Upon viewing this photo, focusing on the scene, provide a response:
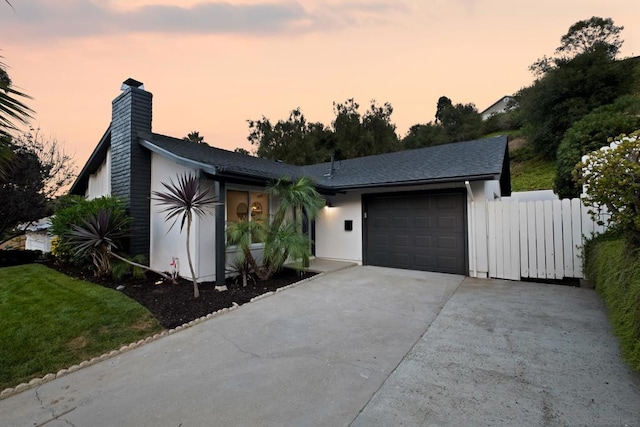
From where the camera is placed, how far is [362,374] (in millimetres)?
2633

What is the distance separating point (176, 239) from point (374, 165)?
670 centimetres

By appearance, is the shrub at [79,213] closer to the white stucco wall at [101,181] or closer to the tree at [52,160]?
the white stucco wall at [101,181]

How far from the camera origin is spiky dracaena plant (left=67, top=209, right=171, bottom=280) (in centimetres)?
576

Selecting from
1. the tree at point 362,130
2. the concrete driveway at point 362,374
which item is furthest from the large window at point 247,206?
the tree at point 362,130

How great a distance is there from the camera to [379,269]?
25.1 ft

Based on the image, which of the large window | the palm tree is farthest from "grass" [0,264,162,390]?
the large window

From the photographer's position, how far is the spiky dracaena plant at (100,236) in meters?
5.76

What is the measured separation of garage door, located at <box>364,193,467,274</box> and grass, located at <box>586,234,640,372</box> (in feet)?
9.23

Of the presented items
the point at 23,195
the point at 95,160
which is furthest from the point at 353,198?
the point at 23,195

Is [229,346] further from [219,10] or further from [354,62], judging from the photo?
[354,62]

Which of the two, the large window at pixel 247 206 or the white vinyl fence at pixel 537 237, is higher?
the large window at pixel 247 206

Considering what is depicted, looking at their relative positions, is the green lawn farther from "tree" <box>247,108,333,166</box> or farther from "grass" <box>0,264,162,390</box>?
"grass" <box>0,264,162,390</box>

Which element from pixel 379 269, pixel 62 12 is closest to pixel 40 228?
pixel 62 12

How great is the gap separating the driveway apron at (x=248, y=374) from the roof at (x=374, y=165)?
318 centimetres
